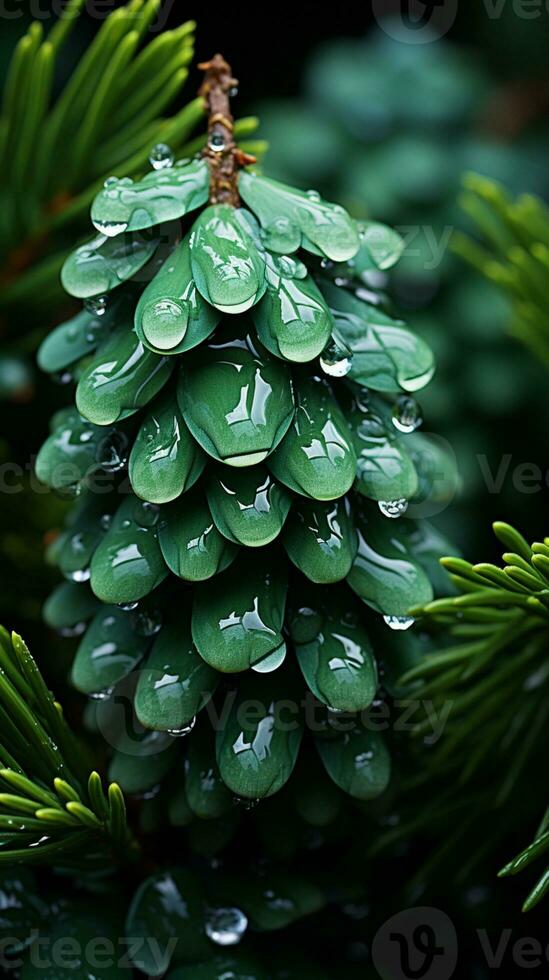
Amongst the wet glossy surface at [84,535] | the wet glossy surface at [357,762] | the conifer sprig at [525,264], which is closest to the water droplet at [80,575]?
the wet glossy surface at [84,535]

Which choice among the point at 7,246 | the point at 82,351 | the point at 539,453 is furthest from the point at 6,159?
the point at 539,453

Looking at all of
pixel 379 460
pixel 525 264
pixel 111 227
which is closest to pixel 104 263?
pixel 111 227

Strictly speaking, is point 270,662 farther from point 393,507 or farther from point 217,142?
point 217,142

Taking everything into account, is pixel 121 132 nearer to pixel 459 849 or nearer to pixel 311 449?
pixel 311 449

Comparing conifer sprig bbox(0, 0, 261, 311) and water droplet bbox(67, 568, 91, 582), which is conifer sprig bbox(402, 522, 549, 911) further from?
conifer sprig bbox(0, 0, 261, 311)

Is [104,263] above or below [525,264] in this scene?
above

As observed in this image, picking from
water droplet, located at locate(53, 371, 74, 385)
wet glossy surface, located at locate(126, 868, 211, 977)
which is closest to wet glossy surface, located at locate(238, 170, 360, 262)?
water droplet, located at locate(53, 371, 74, 385)
